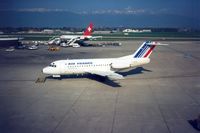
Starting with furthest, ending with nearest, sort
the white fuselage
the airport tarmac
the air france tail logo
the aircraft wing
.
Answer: the air france tail logo
the white fuselage
the aircraft wing
the airport tarmac

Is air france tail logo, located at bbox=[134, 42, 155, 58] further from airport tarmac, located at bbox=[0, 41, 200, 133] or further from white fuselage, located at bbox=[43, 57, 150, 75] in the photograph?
airport tarmac, located at bbox=[0, 41, 200, 133]

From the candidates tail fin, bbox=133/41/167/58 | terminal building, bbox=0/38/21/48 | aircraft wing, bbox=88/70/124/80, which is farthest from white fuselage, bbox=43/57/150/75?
terminal building, bbox=0/38/21/48

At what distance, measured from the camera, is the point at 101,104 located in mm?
29312

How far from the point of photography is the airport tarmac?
23016 mm

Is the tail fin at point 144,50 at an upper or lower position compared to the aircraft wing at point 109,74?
upper

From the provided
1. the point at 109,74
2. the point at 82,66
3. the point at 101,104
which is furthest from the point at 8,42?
the point at 101,104

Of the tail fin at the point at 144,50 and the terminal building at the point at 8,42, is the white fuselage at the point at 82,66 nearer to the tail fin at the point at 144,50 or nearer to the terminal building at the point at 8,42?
the tail fin at the point at 144,50

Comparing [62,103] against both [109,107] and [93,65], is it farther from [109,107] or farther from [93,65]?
[93,65]

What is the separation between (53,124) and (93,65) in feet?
63.1

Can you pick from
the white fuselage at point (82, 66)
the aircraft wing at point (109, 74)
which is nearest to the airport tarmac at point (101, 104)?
the aircraft wing at point (109, 74)

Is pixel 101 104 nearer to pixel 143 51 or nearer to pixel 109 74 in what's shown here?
pixel 109 74

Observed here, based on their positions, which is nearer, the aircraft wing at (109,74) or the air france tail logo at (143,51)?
the aircraft wing at (109,74)

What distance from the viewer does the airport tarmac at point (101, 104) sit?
23.0 m

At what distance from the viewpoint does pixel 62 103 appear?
98.4 ft
